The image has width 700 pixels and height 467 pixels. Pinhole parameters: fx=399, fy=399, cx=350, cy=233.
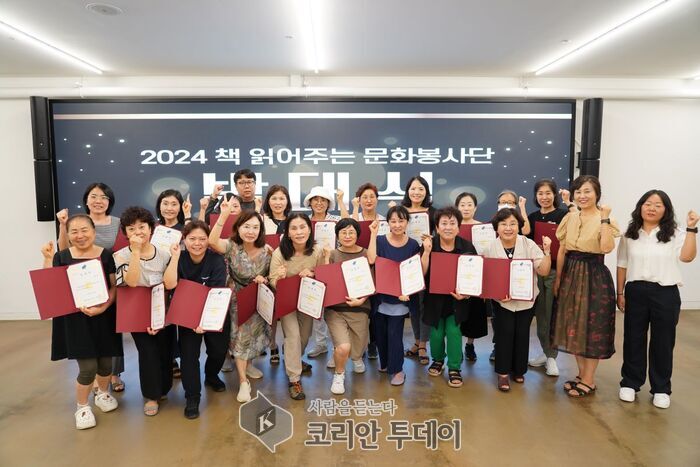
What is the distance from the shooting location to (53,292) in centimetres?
244

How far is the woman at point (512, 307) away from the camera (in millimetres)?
3016

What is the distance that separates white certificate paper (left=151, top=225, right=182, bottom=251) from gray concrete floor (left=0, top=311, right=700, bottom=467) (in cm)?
117

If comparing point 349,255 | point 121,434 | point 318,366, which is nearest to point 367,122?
point 349,255

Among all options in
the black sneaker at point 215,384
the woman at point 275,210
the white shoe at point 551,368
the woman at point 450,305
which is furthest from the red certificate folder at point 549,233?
the black sneaker at point 215,384

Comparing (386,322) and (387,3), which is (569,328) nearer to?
(386,322)

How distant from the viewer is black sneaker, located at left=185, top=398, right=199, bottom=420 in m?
2.76

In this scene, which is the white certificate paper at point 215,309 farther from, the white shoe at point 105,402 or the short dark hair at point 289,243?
the white shoe at point 105,402

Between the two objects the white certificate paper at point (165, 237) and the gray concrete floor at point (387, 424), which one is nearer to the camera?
the gray concrete floor at point (387, 424)

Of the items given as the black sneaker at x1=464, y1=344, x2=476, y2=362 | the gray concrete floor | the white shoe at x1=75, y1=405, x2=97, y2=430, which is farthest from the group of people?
the black sneaker at x1=464, y1=344, x2=476, y2=362

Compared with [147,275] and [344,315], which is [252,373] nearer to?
[344,315]

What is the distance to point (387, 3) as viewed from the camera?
3.25m

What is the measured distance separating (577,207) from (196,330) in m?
2.96

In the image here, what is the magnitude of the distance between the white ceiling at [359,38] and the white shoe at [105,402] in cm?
305

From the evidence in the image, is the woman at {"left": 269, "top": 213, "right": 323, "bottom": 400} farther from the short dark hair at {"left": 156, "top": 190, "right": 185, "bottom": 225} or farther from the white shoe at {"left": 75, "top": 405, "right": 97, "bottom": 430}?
the white shoe at {"left": 75, "top": 405, "right": 97, "bottom": 430}
